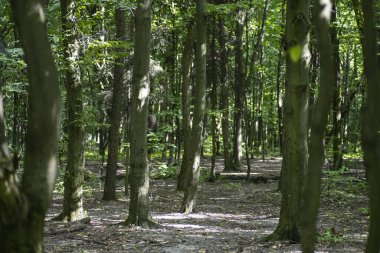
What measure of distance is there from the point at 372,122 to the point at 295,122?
21.1 ft

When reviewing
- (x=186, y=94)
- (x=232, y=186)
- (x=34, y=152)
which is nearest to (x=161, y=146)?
(x=186, y=94)

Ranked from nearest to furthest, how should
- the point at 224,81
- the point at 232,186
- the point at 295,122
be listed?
the point at 295,122 < the point at 232,186 < the point at 224,81

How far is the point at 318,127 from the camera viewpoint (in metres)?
1.79

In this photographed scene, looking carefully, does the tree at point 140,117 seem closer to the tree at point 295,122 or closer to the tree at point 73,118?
the tree at point 73,118

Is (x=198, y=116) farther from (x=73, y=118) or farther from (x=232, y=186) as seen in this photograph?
(x=232, y=186)

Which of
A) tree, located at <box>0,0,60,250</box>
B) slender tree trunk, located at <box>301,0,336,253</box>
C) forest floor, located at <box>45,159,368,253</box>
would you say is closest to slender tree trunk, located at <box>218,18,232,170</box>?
forest floor, located at <box>45,159,368,253</box>

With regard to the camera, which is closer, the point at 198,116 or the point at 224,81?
the point at 198,116

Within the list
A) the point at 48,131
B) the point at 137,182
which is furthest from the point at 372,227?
the point at 137,182

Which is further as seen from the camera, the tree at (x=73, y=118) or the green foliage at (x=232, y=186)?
the green foliage at (x=232, y=186)

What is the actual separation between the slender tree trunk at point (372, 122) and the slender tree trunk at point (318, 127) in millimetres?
134

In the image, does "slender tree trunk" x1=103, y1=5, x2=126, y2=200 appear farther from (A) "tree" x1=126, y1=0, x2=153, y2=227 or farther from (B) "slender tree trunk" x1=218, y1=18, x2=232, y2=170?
(B) "slender tree trunk" x1=218, y1=18, x2=232, y2=170

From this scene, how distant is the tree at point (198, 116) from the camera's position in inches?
507

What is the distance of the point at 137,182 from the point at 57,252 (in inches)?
116

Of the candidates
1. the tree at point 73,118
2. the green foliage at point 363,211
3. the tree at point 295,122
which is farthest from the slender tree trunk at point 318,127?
the green foliage at point 363,211
